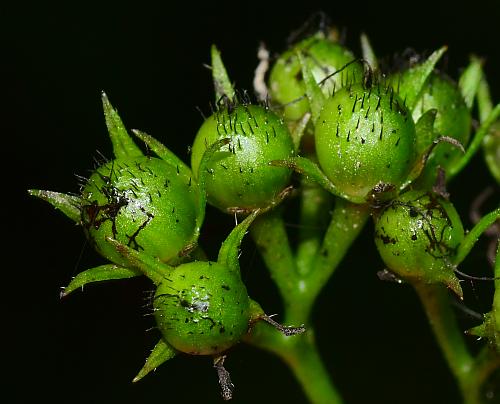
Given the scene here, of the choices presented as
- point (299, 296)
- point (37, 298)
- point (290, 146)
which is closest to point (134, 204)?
point (290, 146)

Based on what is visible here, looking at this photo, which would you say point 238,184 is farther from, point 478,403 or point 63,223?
point 63,223

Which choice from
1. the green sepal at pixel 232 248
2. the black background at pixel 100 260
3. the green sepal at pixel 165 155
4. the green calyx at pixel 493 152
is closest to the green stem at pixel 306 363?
the green sepal at pixel 232 248

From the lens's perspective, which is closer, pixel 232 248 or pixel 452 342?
pixel 232 248

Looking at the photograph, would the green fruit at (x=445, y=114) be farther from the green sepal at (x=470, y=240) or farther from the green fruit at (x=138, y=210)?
the green fruit at (x=138, y=210)

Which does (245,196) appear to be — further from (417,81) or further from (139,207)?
(417,81)

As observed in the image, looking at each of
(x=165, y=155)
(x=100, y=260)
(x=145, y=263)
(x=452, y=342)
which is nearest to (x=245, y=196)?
(x=165, y=155)

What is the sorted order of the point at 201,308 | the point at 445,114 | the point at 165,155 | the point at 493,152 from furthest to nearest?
the point at 493,152 → the point at 445,114 → the point at 165,155 → the point at 201,308

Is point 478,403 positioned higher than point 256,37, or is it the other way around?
point 256,37
